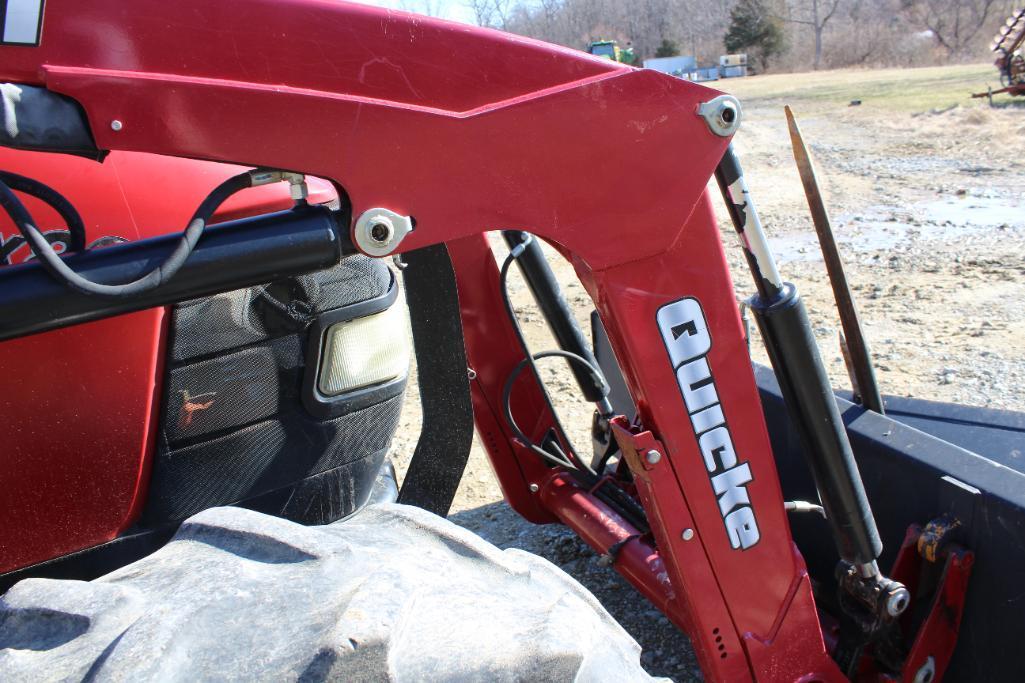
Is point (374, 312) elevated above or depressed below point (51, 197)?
below

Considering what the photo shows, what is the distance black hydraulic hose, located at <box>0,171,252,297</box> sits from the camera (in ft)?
3.56

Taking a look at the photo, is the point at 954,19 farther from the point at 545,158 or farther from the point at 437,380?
the point at 545,158

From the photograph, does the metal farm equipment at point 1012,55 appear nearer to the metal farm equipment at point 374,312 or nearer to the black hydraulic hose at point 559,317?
the black hydraulic hose at point 559,317

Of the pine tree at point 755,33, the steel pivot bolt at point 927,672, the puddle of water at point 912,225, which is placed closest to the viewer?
the steel pivot bolt at point 927,672

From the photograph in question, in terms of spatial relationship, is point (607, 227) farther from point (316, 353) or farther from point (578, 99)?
point (316, 353)

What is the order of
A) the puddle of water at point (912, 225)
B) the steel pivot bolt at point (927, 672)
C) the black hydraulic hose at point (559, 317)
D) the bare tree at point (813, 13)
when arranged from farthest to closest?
the bare tree at point (813, 13) < the puddle of water at point (912, 225) < the black hydraulic hose at point (559, 317) < the steel pivot bolt at point (927, 672)

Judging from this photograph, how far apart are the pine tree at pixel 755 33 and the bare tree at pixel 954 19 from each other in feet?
23.6

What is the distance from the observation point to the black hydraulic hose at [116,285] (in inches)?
42.7

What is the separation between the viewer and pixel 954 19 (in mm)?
45281

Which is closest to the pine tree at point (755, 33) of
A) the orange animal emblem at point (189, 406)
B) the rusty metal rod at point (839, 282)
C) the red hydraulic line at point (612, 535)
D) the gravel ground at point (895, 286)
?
the gravel ground at point (895, 286)

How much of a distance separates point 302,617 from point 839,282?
58.6 inches

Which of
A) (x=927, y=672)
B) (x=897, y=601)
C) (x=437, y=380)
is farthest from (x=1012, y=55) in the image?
(x=437, y=380)

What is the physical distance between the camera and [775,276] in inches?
66.5

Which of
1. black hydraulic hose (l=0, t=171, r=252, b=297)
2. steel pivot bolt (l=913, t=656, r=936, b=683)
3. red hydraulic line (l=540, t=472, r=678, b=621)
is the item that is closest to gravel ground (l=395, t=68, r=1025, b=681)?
red hydraulic line (l=540, t=472, r=678, b=621)
